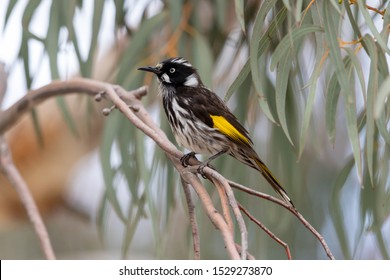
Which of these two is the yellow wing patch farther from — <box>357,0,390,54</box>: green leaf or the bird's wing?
<box>357,0,390,54</box>: green leaf

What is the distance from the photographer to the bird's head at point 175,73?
5.48 ft

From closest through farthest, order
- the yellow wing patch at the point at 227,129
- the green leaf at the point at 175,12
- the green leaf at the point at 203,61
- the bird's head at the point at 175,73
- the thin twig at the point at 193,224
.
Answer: the thin twig at the point at 193,224
the yellow wing patch at the point at 227,129
the bird's head at the point at 175,73
the green leaf at the point at 203,61
the green leaf at the point at 175,12

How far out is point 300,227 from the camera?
270 centimetres

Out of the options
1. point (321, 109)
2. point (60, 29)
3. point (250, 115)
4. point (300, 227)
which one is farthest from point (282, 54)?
point (300, 227)

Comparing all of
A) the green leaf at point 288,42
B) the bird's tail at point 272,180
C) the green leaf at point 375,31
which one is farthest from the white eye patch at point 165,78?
the green leaf at point 375,31

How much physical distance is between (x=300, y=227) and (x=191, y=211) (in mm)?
1504

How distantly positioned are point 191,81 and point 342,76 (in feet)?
1.73

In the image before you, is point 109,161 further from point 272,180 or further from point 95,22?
point 272,180

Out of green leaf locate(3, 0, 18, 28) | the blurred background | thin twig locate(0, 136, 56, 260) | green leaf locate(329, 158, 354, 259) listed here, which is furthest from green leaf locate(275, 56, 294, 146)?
green leaf locate(3, 0, 18, 28)

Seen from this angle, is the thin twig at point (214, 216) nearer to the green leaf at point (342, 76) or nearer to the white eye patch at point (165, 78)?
the green leaf at point (342, 76)

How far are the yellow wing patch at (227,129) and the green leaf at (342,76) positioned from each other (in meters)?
0.34

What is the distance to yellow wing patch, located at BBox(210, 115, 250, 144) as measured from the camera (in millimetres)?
1556

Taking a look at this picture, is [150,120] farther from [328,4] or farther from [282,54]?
[328,4]

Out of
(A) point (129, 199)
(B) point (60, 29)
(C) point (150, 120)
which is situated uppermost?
(B) point (60, 29)
